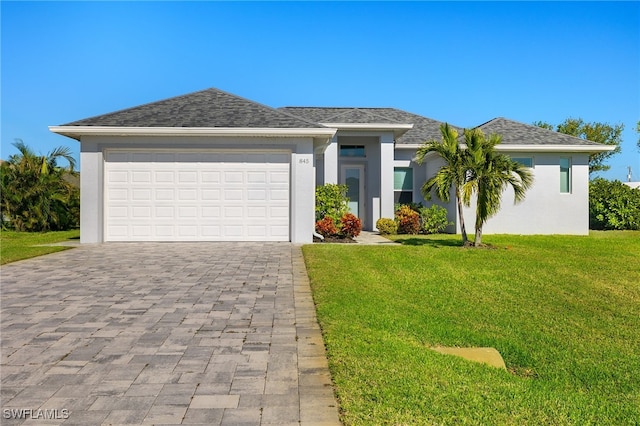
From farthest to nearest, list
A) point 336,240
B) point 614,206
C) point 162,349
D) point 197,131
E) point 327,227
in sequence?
1. point 614,206
2. point 327,227
3. point 336,240
4. point 197,131
5. point 162,349

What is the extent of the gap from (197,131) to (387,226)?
799 cm

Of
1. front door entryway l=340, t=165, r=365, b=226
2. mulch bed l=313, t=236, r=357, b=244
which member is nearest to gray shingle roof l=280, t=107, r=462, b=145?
front door entryway l=340, t=165, r=365, b=226

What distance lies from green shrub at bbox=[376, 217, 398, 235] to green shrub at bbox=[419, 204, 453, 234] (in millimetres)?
1196

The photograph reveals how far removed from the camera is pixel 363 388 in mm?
3225

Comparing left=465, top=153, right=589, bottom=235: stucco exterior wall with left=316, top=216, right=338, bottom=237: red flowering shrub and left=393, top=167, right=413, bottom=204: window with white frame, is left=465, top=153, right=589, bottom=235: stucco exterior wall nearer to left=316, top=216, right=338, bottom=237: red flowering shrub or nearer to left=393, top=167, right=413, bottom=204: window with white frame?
left=393, top=167, right=413, bottom=204: window with white frame

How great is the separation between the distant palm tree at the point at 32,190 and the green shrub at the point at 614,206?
24.0 meters

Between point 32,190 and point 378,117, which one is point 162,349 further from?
point 32,190

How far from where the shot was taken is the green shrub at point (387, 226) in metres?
17.4

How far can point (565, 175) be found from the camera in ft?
59.3

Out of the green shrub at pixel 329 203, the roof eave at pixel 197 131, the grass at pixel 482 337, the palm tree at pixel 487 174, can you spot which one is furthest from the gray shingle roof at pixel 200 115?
the grass at pixel 482 337

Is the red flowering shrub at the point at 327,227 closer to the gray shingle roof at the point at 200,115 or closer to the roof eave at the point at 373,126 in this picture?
the gray shingle roof at the point at 200,115

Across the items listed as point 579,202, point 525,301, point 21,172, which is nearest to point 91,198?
point 21,172

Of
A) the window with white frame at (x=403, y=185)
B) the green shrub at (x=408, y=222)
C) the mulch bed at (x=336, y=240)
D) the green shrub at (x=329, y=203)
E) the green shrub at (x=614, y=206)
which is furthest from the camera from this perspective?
the green shrub at (x=614, y=206)

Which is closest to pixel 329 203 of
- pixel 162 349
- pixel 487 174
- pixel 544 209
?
pixel 487 174
